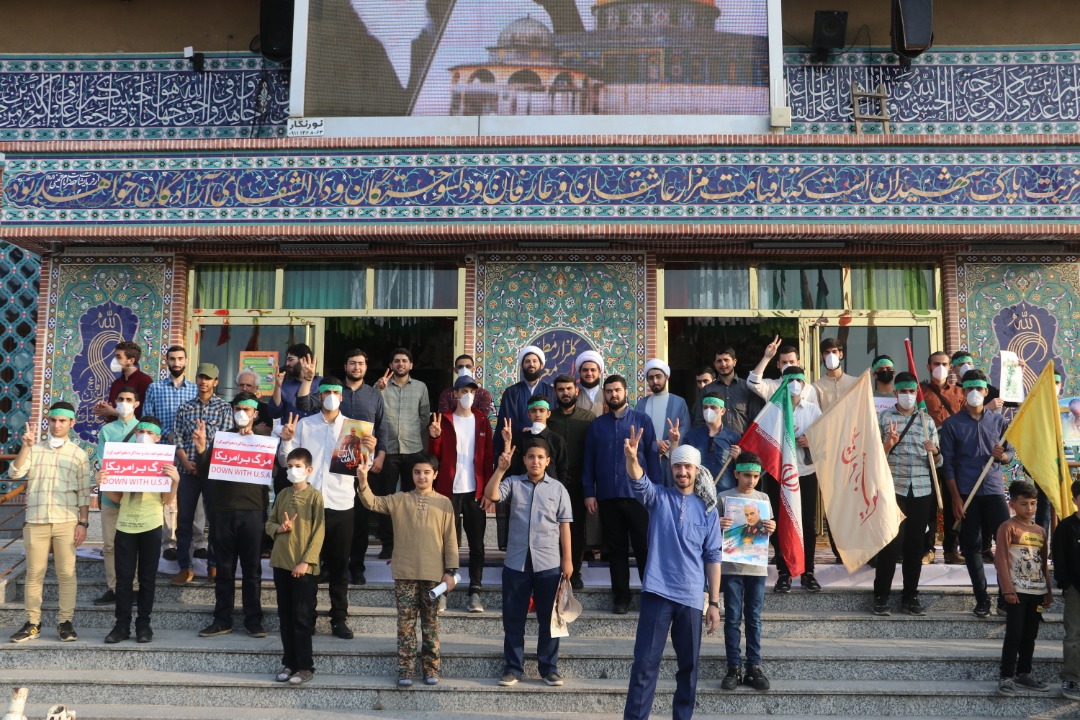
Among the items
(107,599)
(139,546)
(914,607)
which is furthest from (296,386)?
(914,607)

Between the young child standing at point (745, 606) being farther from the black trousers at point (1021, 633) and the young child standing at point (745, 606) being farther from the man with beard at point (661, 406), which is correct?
the black trousers at point (1021, 633)

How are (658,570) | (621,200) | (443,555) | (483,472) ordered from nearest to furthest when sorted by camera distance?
(658,570) → (443,555) → (483,472) → (621,200)

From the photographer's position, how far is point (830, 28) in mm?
13219

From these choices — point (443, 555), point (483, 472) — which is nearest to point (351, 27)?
point (483, 472)

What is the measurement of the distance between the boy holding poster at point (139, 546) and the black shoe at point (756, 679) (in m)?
4.64

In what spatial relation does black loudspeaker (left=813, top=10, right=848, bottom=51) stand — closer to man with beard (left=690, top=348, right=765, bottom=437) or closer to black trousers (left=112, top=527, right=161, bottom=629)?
man with beard (left=690, top=348, right=765, bottom=437)

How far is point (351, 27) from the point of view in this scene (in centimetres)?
1278

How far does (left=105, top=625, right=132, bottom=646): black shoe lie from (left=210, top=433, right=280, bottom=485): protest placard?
137 cm

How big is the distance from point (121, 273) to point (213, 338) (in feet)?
4.33

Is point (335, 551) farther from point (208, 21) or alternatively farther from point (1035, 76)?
point (1035, 76)

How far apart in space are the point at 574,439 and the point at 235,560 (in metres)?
2.98

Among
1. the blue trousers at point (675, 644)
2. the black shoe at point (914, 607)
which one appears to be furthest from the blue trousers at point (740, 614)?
the black shoe at point (914, 607)

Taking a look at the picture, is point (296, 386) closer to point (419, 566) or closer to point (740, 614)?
point (419, 566)

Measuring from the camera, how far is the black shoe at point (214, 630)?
8688 mm
